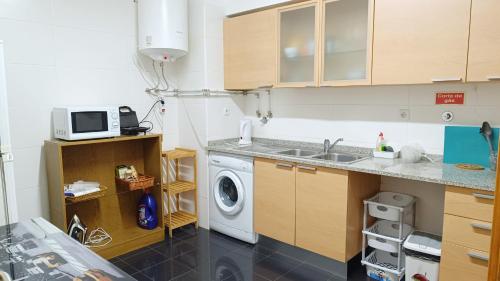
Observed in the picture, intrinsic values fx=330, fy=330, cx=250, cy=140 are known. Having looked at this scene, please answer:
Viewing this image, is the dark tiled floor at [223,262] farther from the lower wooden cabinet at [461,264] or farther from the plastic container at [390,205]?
the lower wooden cabinet at [461,264]

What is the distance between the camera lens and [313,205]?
2467 millimetres

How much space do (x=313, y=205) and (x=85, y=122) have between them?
1.82 m

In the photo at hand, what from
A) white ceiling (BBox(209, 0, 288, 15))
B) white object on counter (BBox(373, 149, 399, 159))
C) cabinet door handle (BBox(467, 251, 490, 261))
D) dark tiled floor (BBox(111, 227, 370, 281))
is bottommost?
dark tiled floor (BBox(111, 227, 370, 281))

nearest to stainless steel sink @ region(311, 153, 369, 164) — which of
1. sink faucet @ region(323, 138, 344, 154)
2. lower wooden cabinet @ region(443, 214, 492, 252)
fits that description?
sink faucet @ region(323, 138, 344, 154)

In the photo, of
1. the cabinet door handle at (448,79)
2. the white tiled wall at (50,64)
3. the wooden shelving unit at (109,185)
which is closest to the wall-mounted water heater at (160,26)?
the white tiled wall at (50,64)

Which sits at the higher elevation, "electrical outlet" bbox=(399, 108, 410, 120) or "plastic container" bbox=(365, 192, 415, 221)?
"electrical outlet" bbox=(399, 108, 410, 120)

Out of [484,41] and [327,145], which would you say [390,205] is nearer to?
[327,145]

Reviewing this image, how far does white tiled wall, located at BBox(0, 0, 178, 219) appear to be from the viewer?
94.4 inches

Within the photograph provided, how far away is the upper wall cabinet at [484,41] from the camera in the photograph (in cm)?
186

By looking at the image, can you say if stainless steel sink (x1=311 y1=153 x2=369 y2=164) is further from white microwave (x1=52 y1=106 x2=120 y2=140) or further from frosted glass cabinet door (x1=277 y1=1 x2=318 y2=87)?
white microwave (x1=52 y1=106 x2=120 y2=140)

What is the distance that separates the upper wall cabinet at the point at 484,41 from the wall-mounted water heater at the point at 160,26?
2146mm

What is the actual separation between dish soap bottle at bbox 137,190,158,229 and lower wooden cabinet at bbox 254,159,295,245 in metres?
0.96

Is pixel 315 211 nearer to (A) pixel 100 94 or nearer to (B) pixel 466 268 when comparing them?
(B) pixel 466 268

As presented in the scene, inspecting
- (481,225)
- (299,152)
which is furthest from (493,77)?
(299,152)
